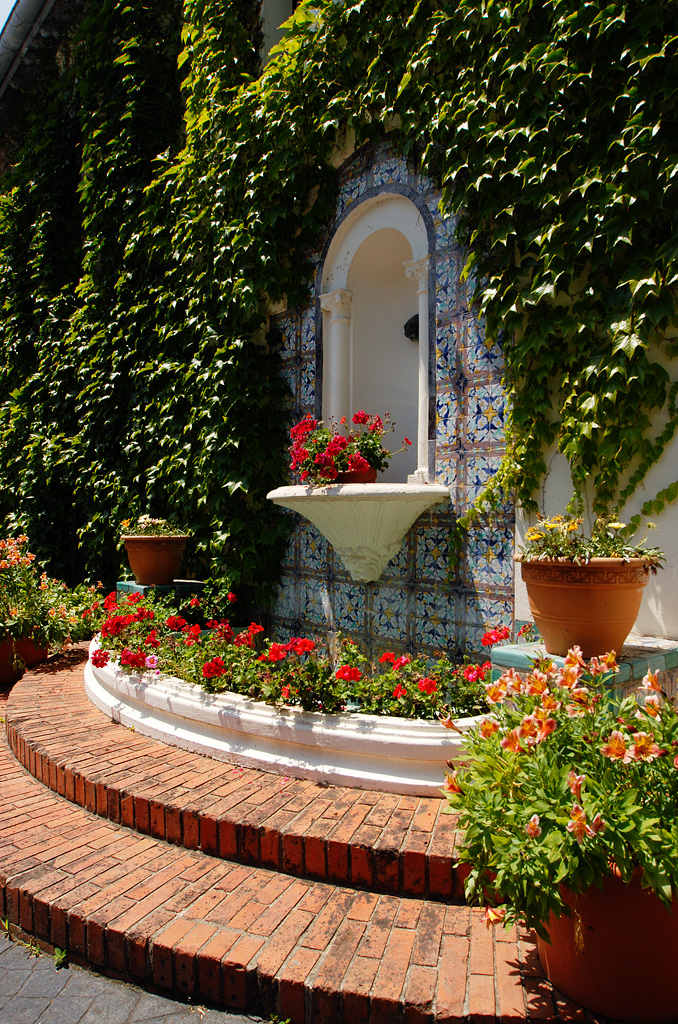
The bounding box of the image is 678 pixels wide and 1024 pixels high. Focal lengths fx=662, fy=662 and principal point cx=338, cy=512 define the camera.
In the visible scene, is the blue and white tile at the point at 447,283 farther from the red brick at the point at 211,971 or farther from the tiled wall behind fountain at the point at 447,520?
the red brick at the point at 211,971

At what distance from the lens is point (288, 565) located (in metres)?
5.80

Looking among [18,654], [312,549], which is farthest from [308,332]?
[18,654]

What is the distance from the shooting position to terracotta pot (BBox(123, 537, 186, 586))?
19.8 feet

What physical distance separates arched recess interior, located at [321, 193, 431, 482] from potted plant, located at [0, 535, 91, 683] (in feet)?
9.52

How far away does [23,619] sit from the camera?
17.6ft

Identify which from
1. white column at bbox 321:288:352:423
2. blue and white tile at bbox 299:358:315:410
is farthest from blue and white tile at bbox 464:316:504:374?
blue and white tile at bbox 299:358:315:410

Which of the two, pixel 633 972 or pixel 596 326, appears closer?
pixel 633 972

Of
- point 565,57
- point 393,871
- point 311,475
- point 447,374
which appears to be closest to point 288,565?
point 311,475

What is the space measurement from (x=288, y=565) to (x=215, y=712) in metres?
2.52

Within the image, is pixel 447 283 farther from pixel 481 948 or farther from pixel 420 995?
pixel 420 995

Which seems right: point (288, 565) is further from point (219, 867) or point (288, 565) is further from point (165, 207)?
point (165, 207)

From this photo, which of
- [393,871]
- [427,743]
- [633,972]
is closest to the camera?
[633,972]

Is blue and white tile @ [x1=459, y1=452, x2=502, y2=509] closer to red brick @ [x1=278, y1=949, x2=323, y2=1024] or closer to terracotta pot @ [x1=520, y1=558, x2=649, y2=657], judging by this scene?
terracotta pot @ [x1=520, y1=558, x2=649, y2=657]

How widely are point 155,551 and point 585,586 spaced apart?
14.0ft
